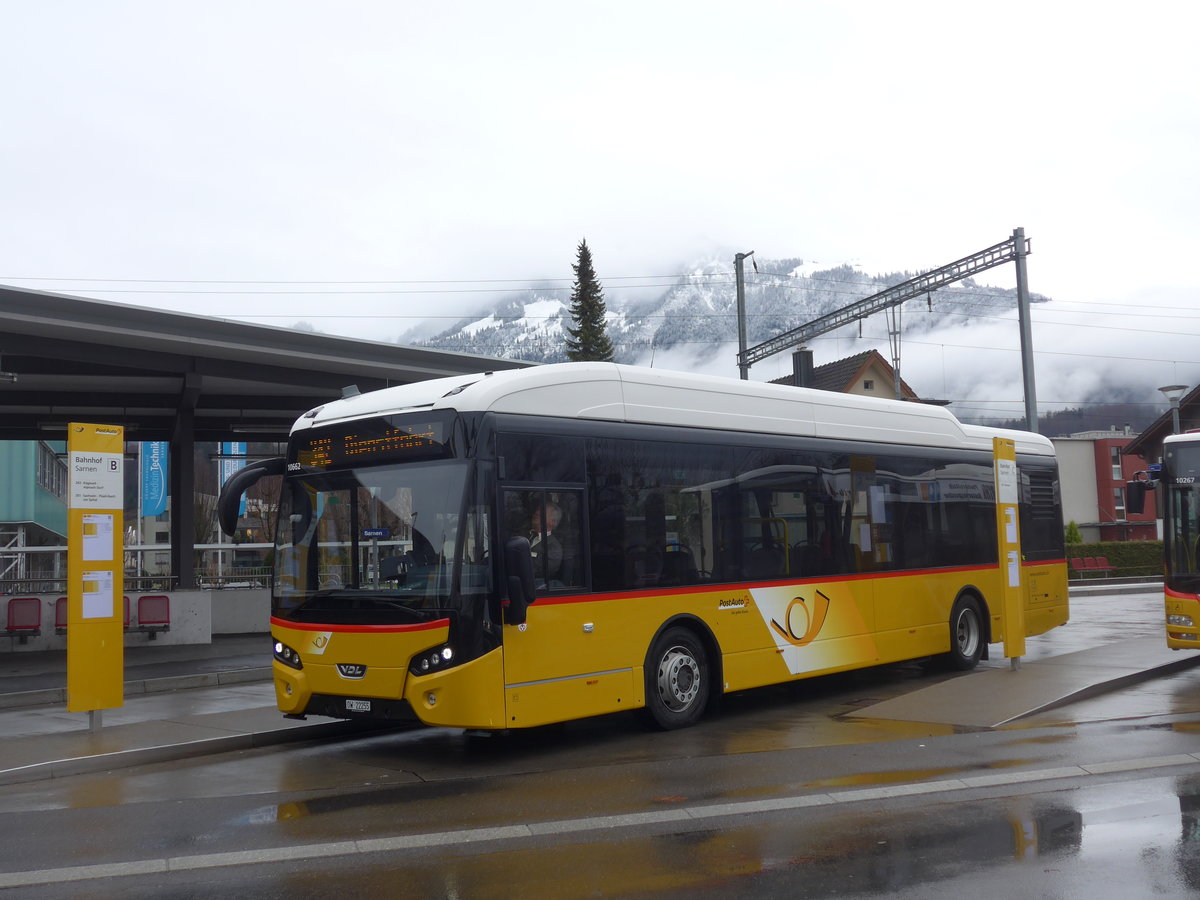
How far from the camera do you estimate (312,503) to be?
1045 cm

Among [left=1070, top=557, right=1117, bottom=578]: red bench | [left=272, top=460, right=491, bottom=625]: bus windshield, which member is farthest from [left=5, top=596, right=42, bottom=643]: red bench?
[left=1070, top=557, right=1117, bottom=578]: red bench

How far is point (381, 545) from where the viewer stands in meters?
9.82

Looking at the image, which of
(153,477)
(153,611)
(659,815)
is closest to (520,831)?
(659,815)

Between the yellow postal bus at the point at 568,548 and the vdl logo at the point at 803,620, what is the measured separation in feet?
0.08

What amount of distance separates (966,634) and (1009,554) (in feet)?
4.76

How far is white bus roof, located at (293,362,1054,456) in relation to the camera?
9.88m

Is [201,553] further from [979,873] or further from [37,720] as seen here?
[979,873]

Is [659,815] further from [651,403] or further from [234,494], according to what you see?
[234,494]

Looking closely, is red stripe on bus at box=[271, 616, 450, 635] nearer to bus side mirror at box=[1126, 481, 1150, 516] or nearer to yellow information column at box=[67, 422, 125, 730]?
yellow information column at box=[67, 422, 125, 730]

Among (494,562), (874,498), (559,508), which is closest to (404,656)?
(494,562)

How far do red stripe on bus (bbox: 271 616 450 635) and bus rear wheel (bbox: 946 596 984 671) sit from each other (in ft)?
26.1

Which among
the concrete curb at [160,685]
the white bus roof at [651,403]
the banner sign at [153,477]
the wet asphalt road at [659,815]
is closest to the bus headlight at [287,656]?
the wet asphalt road at [659,815]

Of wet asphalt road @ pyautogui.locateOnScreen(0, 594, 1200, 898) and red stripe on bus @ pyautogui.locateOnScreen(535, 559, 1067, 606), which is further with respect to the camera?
red stripe on bus @ pyautogui.locateOnScreen(535, 559, 1067, 606)

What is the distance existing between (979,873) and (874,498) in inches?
317
